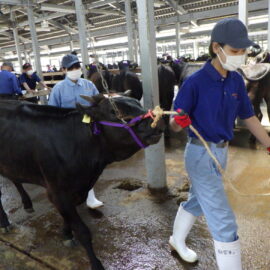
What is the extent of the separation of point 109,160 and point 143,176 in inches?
83.4

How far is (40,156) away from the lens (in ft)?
8.05

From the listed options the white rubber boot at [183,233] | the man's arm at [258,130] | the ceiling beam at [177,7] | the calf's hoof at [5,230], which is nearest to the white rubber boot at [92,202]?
the calf's hoof at [5,230]

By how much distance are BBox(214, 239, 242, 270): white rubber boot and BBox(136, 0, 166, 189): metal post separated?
1937 mm

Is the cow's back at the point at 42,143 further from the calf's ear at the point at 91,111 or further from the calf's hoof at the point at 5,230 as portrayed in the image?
the calf's hoof at the point at 5,230

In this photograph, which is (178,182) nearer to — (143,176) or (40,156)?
(143,176)

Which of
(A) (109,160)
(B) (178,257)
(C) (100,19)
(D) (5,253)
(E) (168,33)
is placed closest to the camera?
(A) (109,160)

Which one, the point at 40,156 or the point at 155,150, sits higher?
the point at 40,156

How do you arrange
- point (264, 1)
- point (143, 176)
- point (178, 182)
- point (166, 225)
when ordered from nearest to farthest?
point (166, 225) → point (178, 182) → point (143, 176) → point (264, 1)

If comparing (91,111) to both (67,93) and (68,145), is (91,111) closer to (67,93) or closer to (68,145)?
(68,145)

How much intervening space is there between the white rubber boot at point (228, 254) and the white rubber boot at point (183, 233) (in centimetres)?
45

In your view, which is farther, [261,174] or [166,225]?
[261,174]

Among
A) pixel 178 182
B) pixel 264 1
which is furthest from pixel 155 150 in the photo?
pixel 264 1

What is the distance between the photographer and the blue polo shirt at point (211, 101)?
6.03ft

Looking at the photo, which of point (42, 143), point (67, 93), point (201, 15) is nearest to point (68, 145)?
point (42, 143)
